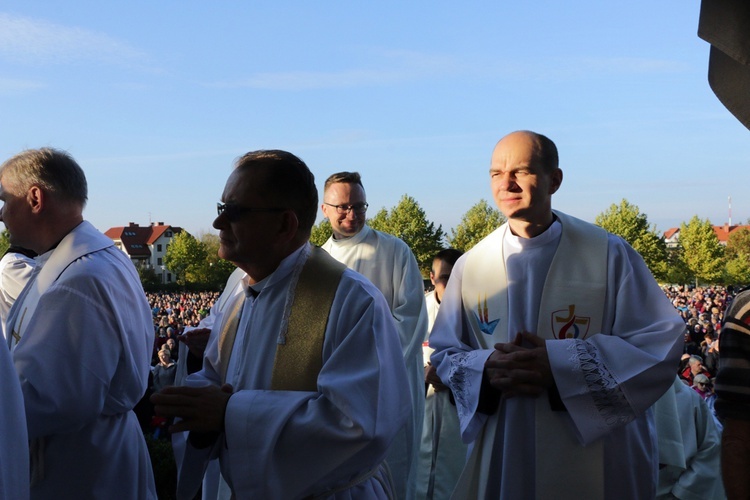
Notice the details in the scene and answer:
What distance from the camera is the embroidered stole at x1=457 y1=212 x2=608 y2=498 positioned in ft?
11.2

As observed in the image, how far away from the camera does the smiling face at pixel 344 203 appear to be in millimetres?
5934

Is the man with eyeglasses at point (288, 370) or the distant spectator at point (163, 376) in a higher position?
the man with eyeglasses at point (288, 370)

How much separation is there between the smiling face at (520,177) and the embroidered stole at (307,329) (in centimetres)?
109

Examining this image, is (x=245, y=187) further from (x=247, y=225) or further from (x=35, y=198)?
(x=35, y=198)

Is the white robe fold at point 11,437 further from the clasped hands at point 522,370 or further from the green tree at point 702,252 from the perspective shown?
the green tree at point 702,252

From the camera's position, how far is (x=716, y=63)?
1520mm

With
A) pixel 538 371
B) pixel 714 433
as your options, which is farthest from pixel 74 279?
pixel 714 433

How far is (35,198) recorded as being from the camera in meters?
3.48

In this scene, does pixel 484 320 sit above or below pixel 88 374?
above

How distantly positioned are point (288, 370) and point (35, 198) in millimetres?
1615

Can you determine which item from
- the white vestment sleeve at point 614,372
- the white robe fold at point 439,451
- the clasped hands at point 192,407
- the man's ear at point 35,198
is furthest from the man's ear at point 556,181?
the white robe fold at point 439,451

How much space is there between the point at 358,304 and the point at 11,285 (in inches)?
182

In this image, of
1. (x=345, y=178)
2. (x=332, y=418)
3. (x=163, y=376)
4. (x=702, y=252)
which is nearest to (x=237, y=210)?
(x=332, y=418)

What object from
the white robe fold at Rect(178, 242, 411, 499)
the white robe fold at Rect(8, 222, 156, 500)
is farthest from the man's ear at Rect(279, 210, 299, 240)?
the white robe fold at Rect(8, 222, 156, 500)
